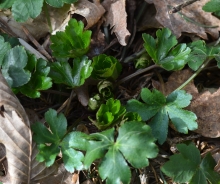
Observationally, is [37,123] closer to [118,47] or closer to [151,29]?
[118,47]

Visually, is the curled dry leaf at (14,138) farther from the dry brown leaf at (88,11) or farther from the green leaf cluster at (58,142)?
the dry brown leaf at (88,11)

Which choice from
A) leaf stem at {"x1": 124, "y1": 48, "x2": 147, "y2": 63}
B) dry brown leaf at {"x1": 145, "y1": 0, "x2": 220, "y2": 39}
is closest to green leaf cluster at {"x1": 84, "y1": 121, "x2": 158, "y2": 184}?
leaf stem at {"x1": 124, "y1": 48, "x2": 147, "y2": 63}

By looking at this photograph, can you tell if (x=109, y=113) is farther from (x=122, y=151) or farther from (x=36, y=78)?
(x=36, y=78)

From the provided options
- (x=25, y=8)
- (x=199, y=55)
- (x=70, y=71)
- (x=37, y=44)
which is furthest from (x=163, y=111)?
(x=25, y=8)

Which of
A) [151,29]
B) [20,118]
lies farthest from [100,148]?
[151,29]

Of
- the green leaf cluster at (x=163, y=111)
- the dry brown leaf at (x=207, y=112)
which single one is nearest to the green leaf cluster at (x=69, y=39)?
the green leaf cluster at (x=163, y=111)
